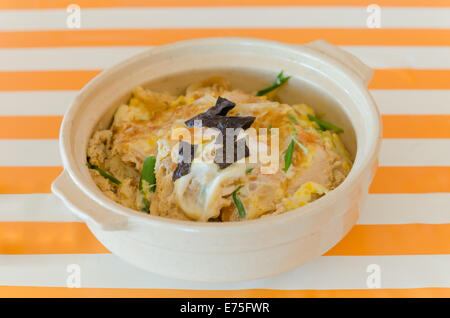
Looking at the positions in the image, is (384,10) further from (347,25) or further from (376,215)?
(376,215)

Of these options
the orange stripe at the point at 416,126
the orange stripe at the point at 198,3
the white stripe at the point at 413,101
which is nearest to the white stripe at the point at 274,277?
the orange stripe at the point at 416,126

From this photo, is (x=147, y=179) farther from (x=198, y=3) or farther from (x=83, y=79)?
(x=198, y=3)

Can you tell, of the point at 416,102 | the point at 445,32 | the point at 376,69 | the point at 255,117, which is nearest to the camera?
the point at 255,117


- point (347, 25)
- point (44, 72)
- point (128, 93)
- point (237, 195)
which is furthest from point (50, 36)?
point (237, 195)

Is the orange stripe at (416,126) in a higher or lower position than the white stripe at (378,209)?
higher

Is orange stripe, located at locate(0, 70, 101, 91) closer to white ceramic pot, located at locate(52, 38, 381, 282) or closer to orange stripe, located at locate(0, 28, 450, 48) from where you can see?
orange stripe, located at locate(0, 28, 450, 48)

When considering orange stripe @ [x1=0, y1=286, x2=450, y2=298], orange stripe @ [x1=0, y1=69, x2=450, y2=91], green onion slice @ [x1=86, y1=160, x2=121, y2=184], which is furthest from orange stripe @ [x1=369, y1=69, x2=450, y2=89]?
green onion slice @ [x1=86, y1=160, x2=121, y2=184]

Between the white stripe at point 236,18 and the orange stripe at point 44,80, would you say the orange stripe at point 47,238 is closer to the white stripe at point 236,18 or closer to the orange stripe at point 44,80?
the orange stripe at point 44,80

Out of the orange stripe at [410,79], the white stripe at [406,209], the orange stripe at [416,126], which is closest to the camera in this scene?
the white stripe at [406,209]
